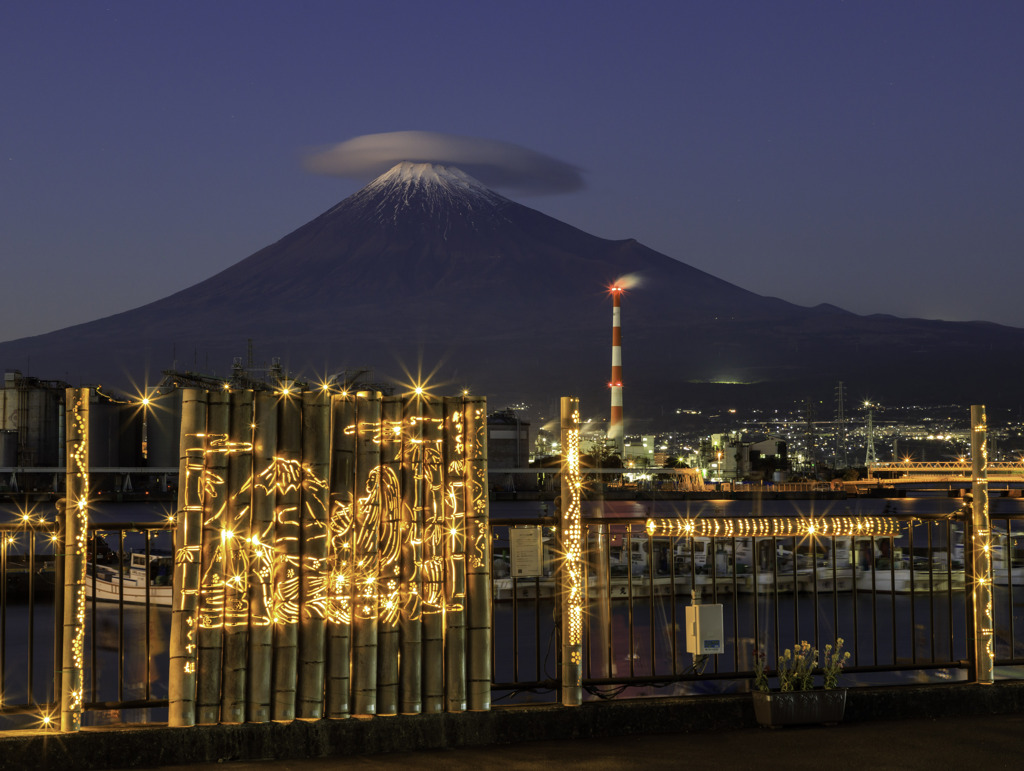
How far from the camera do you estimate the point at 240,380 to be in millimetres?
95500

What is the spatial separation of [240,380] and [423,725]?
306 feet

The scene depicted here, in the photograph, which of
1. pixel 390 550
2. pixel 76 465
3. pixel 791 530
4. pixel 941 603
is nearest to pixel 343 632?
pixel 390 550

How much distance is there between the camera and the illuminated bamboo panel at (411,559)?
5.08 metres

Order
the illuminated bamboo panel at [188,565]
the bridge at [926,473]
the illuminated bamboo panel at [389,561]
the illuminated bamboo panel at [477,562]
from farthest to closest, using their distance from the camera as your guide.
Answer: the bridge at [926,473], the illuminated bamboo panel at [477,562], the illuminated bamboo panel at [389,561], the illuminated bamboo panel at [188,565]

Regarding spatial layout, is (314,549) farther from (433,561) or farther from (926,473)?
(926,473)

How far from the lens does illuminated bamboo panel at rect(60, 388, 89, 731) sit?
471cm

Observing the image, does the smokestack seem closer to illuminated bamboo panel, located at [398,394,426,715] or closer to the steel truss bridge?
the steel truss bridge

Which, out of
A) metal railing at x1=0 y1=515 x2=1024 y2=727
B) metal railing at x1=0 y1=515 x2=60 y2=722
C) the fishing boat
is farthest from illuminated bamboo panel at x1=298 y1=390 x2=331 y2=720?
the fishing boat

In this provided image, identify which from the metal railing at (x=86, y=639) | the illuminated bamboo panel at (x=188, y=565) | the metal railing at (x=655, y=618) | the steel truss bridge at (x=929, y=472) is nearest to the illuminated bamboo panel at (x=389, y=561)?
the illuminated bamboo panel at (x=188, y=565)

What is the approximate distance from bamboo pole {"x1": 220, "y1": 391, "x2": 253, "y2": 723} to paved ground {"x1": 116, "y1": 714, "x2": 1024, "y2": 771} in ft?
1.06

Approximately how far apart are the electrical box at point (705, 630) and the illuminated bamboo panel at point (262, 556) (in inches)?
82.0

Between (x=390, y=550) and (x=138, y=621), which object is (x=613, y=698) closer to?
(x=390, y=550)

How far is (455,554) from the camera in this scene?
5195 mm

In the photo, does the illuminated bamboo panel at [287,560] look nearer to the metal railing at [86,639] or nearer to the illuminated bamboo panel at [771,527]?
the metal railing at [86,639]
